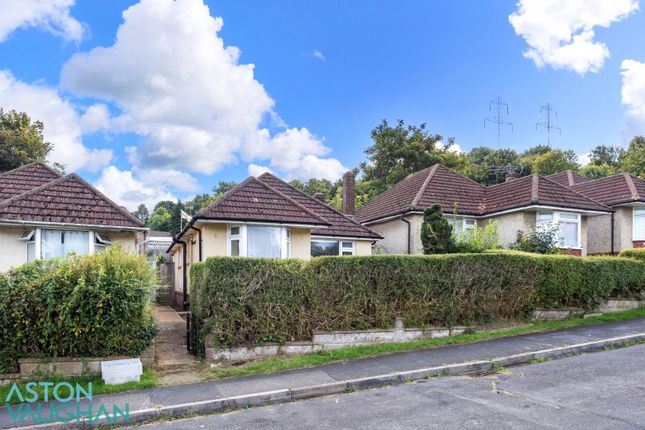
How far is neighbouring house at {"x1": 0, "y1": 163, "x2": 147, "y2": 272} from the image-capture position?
13273mm

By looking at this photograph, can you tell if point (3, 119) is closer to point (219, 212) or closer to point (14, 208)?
point (14, 208)

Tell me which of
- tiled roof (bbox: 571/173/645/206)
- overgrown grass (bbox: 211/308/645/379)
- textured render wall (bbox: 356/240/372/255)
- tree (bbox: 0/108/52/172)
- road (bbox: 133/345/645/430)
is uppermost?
tree (bbox: 0/108/52/172)

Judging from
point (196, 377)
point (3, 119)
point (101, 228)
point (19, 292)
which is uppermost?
point (3, 119)

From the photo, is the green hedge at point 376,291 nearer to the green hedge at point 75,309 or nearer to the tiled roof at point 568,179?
the green hedge at point 75,309

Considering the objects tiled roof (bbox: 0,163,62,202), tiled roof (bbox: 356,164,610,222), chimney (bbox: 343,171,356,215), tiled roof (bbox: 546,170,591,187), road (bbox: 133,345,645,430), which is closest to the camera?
road (bbox: 133,345,645,430)

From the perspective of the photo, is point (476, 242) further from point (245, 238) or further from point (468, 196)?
point (245, 238)

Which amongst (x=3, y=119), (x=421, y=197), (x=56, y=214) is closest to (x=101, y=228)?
(x=56, y=214)

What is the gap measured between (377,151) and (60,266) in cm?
3732

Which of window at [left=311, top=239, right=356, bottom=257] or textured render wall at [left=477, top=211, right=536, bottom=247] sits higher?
textured render wall at [left=477, top=211, right=536, bottom=247]

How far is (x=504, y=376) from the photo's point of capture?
8758mm

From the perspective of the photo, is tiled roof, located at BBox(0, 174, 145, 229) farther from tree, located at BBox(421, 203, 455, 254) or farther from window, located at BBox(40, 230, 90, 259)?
tree, located at BBox(421, 203, 455, 254)

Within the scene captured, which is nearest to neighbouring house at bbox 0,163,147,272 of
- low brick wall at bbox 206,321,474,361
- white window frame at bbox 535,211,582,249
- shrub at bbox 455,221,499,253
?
low brick wall at bbox 206,321,474,361

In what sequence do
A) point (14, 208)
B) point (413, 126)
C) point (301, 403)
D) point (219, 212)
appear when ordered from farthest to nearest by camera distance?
1. point (413, 126)
2. point (219, 212)
3. point (14, 208)
4. point (301, 403)

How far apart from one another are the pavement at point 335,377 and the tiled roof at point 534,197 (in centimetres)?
937
